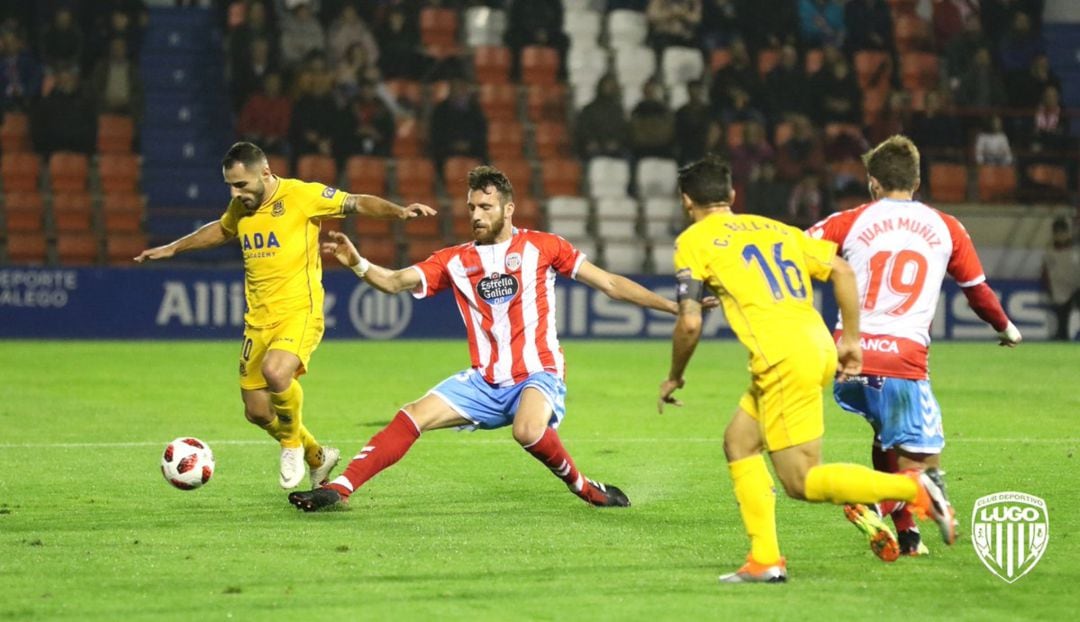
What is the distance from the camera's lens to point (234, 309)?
20.6 meters

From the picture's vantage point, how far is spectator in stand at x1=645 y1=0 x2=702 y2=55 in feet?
81.3

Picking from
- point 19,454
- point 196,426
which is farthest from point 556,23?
point 19,454

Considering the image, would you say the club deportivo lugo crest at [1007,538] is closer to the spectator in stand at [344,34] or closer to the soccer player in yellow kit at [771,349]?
the soccer player in yellow kit at [771,349]

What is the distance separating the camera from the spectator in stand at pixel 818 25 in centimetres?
2509

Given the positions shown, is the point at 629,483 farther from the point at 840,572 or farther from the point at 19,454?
the point at 19,454

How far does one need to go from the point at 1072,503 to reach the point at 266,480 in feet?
14.6

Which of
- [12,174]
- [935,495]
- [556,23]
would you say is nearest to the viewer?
[935,495]

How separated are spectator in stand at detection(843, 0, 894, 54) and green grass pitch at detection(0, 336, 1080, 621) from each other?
37.2 ft

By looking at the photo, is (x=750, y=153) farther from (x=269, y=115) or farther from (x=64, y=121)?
(x=64, y=121)

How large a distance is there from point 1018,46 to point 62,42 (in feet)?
45.8

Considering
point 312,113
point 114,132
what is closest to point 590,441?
point 312,113

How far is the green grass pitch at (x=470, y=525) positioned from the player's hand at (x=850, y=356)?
831 mm

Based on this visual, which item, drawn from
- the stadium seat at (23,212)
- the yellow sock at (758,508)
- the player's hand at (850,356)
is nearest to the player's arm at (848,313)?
the player's hand at (850,356)

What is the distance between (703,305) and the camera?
6.80 metres
